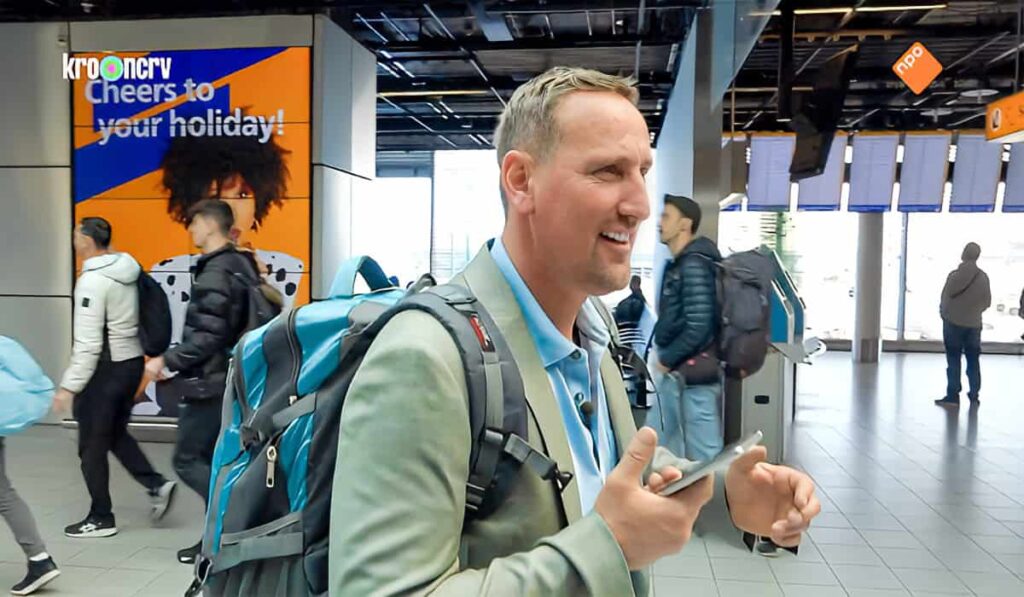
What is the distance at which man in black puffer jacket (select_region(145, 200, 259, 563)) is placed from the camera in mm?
4137

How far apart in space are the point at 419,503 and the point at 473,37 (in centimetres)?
979

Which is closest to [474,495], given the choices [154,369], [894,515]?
[154,369]

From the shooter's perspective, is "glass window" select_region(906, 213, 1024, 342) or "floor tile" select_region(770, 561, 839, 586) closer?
"floor tile" select_region(770, 561, 839, 586)

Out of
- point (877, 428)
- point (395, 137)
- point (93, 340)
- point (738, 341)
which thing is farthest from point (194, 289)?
point (395, 137)

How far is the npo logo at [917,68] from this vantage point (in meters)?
8.71

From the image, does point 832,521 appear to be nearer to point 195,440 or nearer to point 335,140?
point 195,440

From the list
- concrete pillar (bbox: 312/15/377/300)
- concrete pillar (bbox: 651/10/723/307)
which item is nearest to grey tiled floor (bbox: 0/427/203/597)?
concrete pillar (bbox: 312/15/377/300)

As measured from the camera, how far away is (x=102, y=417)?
15.3 feet

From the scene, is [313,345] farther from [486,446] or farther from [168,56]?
[168,56]

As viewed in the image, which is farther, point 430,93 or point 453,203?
point 453,203

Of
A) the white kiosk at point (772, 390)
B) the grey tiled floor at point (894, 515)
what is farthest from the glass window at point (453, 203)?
the white kiosk at point (772, 390)

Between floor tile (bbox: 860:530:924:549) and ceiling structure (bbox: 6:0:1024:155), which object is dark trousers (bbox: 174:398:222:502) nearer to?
floor tile (bbox: 860:530:924:549)

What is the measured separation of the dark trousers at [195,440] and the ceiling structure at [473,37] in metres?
4.34

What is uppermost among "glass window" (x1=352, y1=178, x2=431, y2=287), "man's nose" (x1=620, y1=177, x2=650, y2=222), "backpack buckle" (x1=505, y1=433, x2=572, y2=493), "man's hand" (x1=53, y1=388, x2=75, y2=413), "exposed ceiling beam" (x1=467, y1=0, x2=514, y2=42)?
"exposed ceiling beam" (x1=467, y1=0, x2=514, y2=42)
